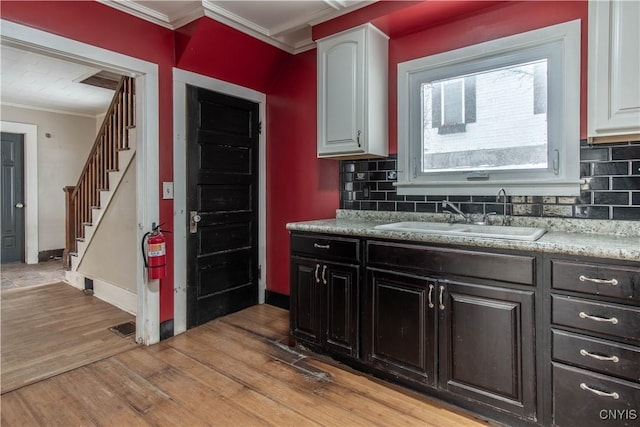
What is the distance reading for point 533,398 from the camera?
5.43 feet

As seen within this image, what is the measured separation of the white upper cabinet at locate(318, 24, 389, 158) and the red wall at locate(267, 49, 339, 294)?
471mm

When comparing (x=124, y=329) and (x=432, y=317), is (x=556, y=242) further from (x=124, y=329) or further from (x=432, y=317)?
(x=124, y=329)

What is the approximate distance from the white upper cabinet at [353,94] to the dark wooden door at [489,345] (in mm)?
1204

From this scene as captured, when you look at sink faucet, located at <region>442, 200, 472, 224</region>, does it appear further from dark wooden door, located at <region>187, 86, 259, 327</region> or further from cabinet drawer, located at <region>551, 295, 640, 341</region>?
dark wooden door, located at <region>187, 86, 259, 327</region>

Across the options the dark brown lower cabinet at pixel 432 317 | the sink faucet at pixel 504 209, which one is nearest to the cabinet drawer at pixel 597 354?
the dark brown lower cabinet at pixel 432 317

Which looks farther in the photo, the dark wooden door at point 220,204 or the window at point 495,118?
the dark wooden door at point 220,204

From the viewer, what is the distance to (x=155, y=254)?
266cm

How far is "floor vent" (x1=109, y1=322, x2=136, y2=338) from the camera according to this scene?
2967 mm

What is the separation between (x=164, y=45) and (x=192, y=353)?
2336mm

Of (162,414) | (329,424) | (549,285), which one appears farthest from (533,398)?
(162,414)

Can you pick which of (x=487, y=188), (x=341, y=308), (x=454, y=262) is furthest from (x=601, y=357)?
(x=341, y=308)

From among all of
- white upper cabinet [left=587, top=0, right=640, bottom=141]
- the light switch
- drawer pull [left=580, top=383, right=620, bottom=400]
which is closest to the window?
white upper cabinet [left=587, top=0, right=640, bottom=141]

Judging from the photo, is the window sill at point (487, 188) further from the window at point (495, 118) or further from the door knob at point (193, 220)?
the door knob at point (193, 220)

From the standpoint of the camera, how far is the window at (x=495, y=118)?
206 centimetres
